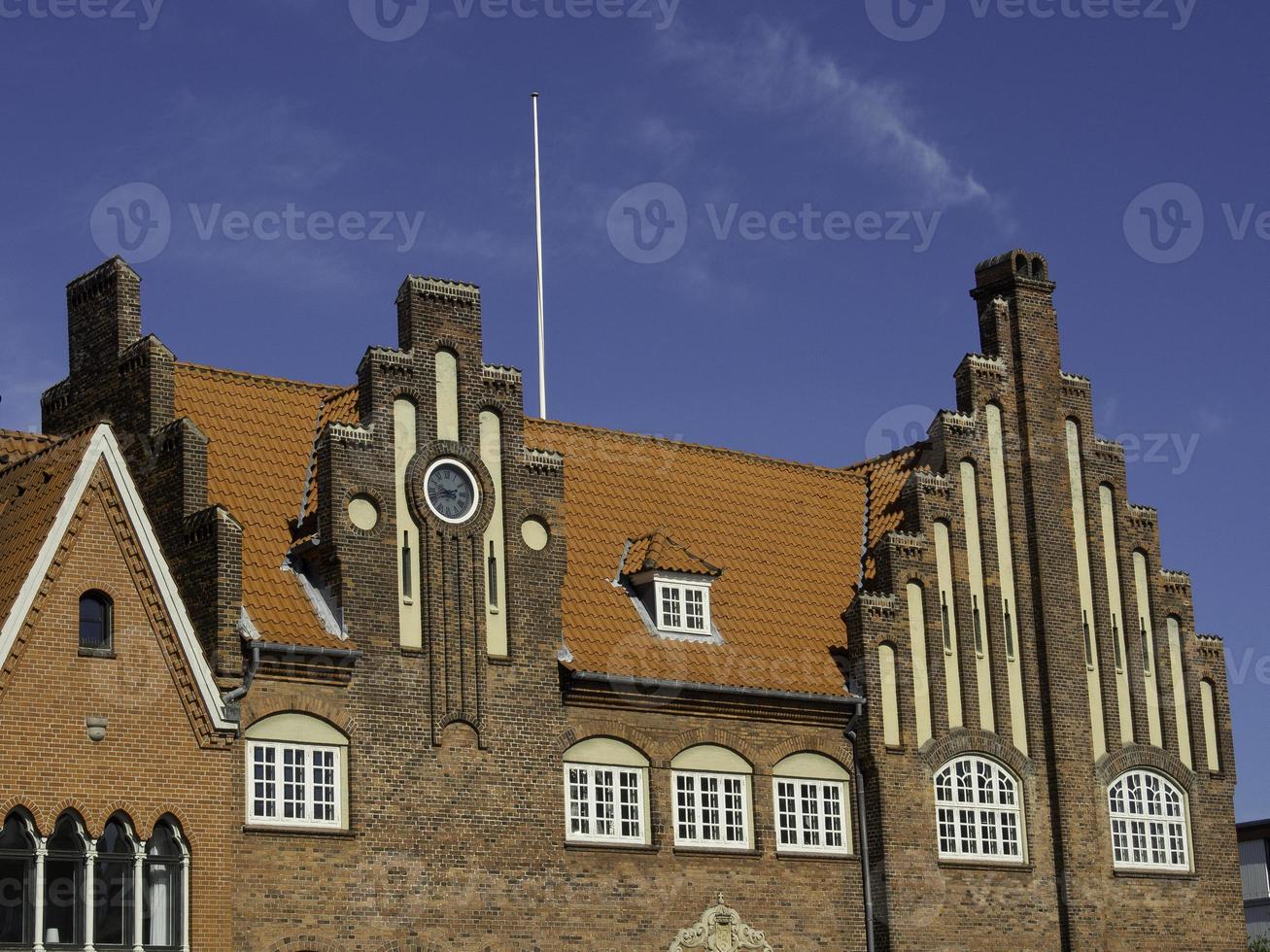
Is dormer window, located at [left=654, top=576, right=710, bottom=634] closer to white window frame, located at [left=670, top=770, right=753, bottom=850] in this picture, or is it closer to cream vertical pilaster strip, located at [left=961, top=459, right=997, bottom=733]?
white window frame, located at [left=670, top=770, right=753, bottom=850]

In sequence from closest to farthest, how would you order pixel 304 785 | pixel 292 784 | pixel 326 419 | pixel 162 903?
A: pixel 162 903
pixel 292 784
pixel 304 785
pixel 326 419

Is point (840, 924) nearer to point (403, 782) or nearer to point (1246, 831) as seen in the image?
point (403, 782)

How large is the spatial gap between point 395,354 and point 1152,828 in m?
20.6

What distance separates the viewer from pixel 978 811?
45.5 meters

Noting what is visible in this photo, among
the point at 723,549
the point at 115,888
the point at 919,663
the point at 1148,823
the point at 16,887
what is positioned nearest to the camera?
the point at 16,887

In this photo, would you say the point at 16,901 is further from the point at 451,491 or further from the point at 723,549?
the point at 723,549

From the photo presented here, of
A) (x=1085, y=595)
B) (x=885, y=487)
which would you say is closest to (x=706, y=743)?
(x=885, y=487)

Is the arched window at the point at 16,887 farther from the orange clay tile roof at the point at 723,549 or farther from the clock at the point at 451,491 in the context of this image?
the orange clay tile roof at the point at 723,549

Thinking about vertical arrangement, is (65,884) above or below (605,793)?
below

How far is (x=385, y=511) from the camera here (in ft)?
127

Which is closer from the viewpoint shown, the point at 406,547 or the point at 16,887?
the point at 16,887

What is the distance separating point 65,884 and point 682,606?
49.2 ft

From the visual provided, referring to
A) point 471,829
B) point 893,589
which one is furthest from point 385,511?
point 893,589

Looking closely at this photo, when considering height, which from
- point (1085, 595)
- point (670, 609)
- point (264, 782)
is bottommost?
point (264, 782)
